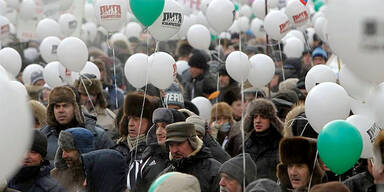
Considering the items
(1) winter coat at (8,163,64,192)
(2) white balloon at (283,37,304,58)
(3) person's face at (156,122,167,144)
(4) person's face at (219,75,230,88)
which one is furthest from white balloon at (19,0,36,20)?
(1) winter coat at (8,163,64,192)

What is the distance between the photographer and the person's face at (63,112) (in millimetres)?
7855

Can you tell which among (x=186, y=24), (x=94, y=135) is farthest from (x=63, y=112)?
(x=186, y=24)

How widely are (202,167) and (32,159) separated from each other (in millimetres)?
1233

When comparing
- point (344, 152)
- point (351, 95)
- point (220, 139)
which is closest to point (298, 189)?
point (344, 152)

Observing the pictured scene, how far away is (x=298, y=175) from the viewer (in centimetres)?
593

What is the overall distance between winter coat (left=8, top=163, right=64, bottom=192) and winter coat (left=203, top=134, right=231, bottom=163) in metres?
1.62

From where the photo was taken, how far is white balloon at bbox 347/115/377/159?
6.23 meters

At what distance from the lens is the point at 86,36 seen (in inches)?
609

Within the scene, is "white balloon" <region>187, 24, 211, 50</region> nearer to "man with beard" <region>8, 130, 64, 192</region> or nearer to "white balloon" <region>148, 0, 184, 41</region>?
"white balloon" <region>148, 0, 184, 41</region>

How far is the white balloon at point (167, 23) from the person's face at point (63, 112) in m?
1.01

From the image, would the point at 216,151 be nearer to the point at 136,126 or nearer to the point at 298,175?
the point at 136,126

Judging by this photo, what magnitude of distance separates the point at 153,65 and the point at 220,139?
1216 millimetres

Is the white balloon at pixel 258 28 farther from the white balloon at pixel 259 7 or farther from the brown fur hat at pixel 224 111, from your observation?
the brown fur hat at pixel 224 111

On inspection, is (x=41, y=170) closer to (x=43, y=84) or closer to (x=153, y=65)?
(x=153, y=65)
